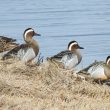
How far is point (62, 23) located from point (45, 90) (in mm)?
15834

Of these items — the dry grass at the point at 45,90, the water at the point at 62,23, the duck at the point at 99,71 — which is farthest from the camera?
the water at the point at 62,23

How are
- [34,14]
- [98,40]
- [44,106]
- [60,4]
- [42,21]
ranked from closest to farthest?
1. [44,106]
2. [98,40]
3. [42,21]
4. [34,14]
5. [60,4]

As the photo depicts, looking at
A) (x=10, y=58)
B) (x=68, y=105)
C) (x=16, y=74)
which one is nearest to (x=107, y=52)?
(x=10, y=58)

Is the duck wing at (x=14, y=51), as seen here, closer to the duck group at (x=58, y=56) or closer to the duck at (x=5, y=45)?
the duck group at (x=58, y=56)

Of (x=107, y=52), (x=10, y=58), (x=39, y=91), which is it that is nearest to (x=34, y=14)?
(x=107, y=52)

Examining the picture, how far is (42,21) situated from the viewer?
26.4 m

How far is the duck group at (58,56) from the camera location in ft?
41.4

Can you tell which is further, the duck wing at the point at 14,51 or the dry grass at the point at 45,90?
the duck wing at the point at 14,51

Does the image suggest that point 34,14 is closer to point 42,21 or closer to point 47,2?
point 42,21

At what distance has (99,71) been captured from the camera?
41.3 feet

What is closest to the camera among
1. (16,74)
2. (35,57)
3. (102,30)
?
(16,74)

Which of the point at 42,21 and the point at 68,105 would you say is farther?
the point at 42,21

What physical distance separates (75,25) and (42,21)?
180cm

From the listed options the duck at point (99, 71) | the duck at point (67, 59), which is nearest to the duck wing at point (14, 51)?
the duck at point (67, 59)
